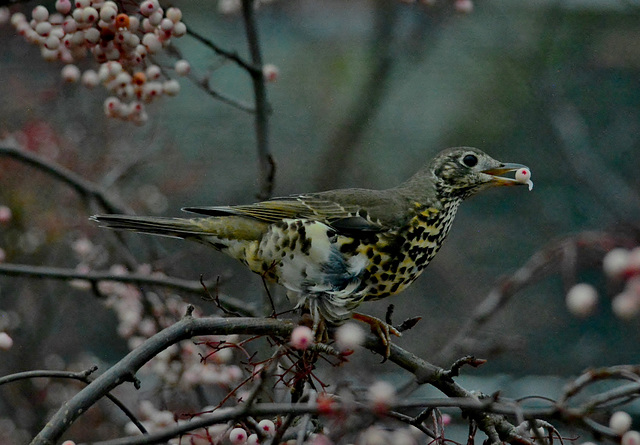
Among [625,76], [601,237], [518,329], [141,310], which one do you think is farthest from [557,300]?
[601,237]

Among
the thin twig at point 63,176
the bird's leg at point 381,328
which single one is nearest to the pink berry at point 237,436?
the bird's leg at point 381,328

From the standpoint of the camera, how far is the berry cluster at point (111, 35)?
A: 2537 mm

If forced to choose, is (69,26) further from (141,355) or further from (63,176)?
(141,355)

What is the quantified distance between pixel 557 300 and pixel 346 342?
4468 millimetres

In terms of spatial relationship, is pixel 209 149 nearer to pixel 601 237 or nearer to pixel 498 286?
pixel 498 286

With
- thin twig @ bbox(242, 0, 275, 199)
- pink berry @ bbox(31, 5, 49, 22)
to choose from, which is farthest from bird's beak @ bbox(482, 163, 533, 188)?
pink berry @ bbox(31, 5, 49, 22)

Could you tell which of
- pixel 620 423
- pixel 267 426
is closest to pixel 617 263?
pixel 620 423

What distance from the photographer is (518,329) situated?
5.76 metres

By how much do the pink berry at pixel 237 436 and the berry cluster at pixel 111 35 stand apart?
4.06 feet

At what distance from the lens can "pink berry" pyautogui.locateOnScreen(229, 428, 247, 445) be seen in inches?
77.5

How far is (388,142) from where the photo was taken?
6.75m

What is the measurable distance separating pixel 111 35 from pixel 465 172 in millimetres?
1316

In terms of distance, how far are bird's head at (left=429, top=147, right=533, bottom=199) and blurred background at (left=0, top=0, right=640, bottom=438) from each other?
116 cm

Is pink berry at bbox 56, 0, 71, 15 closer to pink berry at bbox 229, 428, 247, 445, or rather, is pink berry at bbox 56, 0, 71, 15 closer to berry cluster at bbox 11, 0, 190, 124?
berry cluster at bbox 11, 0, 190, 124
